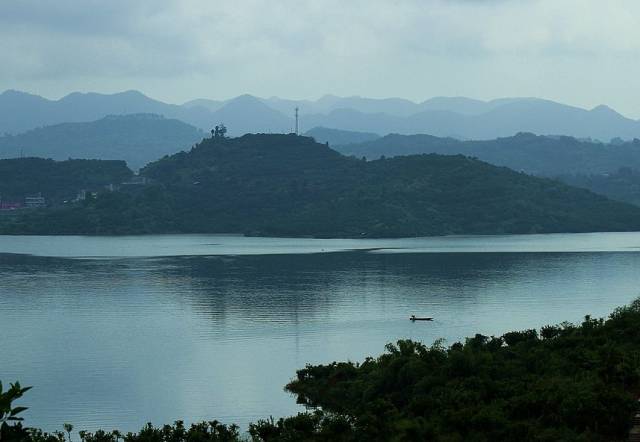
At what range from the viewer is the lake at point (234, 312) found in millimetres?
57031

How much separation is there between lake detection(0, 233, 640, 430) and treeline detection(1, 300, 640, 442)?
277 inches

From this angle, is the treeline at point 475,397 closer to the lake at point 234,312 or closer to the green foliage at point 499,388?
the green foliage at point 499,388

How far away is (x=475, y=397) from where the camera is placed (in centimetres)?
3944

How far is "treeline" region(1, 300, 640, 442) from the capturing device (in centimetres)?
3331

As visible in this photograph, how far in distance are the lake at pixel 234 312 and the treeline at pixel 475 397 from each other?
7047 millimetres

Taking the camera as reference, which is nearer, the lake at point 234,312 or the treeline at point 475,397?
the treeline at point 475,397

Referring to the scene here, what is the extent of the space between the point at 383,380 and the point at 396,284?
231 feet

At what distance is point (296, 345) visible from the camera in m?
72.7

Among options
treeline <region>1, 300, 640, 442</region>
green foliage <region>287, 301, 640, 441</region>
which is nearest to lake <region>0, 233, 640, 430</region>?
green foliage <region>287, 301, 640, 441</region>

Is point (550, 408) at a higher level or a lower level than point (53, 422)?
higher

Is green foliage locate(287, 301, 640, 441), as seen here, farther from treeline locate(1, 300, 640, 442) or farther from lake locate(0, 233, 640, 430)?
lake locate(0, 233, 640, 430)

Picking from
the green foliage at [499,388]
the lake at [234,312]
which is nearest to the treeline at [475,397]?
the green foliage at [499,388]

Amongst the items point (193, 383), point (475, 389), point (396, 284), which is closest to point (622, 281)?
point (396, 284)

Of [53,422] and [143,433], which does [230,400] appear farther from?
[143,433]
